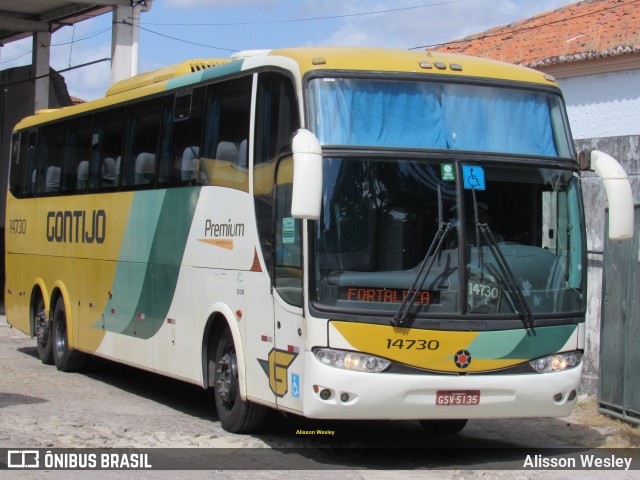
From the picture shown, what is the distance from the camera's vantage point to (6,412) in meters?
10.6

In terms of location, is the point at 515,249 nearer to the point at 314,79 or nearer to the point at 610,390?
the point at 314,79

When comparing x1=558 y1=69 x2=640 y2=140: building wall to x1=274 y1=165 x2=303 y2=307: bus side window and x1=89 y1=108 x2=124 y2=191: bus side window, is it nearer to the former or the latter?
x1=89 y1=108 x2=124 y2=191: bus side window

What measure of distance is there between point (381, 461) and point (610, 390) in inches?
137

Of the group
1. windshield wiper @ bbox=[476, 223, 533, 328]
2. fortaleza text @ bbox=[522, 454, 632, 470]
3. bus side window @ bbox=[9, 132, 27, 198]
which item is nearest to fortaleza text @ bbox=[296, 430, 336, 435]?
fortaleza text @ bbox=[522, 454, 632, 470]

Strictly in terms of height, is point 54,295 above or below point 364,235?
below

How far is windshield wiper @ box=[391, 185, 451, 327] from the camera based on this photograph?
26.5ft

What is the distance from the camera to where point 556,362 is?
868cm

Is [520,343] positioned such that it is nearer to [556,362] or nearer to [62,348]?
[556,362]

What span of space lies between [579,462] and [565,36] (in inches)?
559

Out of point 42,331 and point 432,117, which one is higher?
point 432,117

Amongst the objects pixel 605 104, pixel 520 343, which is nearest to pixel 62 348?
pixel 520 343

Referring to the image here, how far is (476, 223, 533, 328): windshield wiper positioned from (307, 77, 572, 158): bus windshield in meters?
0.73

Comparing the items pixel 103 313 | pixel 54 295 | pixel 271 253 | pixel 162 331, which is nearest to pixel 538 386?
pixel 271 253

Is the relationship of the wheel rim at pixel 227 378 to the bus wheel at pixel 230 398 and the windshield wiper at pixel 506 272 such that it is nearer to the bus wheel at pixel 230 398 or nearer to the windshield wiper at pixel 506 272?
the bus wheel at pixel 230 398
